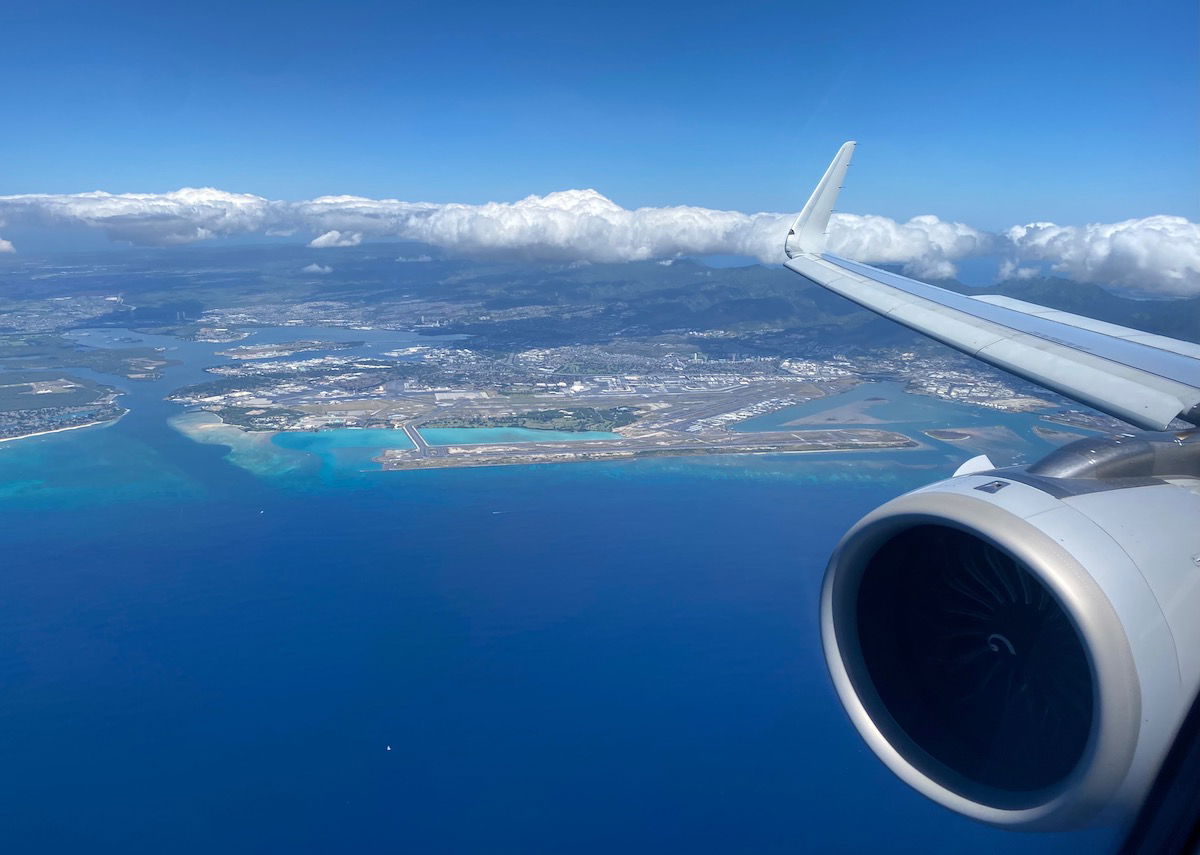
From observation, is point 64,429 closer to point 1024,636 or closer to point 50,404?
point 50,404

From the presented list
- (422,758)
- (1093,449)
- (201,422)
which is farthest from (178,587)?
(1093,449)

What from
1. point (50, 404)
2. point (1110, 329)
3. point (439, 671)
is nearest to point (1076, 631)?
point (1110, 329)

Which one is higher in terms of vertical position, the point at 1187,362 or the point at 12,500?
the point at 1187,362

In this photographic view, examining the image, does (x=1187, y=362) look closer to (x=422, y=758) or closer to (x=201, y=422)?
(x=422, y=758)

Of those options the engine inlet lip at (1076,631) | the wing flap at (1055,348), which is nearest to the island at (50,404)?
the wing flap at (1055,348)

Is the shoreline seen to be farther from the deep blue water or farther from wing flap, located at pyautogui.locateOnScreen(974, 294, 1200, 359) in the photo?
wing flap, located at pyautogui.locateOnScreen(974, 294, 1200, 359)

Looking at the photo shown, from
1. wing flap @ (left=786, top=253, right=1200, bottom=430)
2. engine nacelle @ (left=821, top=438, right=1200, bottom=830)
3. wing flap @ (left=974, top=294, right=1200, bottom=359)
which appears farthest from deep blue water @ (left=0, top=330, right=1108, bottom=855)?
engine nacelle @ (left=821, top=438, right=1200, bottom=830)

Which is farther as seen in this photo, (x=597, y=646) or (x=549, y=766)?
(x=597, y=646)
